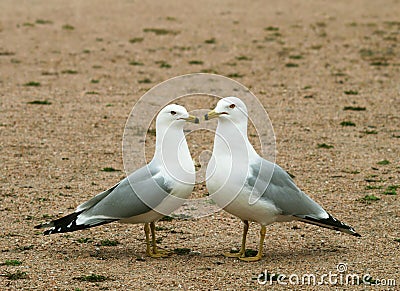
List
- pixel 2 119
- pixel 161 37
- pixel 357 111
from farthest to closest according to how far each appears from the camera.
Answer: pixel 161 37
pixel 357 111
pixel 2 119

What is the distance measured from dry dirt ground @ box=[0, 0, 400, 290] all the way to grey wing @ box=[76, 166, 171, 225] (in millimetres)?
393

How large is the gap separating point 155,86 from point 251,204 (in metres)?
7.61

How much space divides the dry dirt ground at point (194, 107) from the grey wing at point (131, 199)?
393mm

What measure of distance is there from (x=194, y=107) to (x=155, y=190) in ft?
20.4

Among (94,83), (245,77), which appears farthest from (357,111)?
(94,83)

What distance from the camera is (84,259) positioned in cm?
673

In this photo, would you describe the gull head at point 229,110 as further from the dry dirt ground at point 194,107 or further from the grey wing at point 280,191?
the dry dirt ground at point 194,107

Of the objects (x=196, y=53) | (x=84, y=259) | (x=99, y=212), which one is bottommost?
(x=84, y=259)

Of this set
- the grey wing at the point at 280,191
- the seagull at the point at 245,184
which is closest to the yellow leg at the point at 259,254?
the seagull at the point at 245,184

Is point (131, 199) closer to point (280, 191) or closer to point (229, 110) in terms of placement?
point (229, 110)

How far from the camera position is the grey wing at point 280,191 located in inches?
260

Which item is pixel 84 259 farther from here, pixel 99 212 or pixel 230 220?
pixel 230 220

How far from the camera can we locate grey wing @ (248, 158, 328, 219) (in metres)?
6.61

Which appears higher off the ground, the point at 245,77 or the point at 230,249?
the point at 245,77
